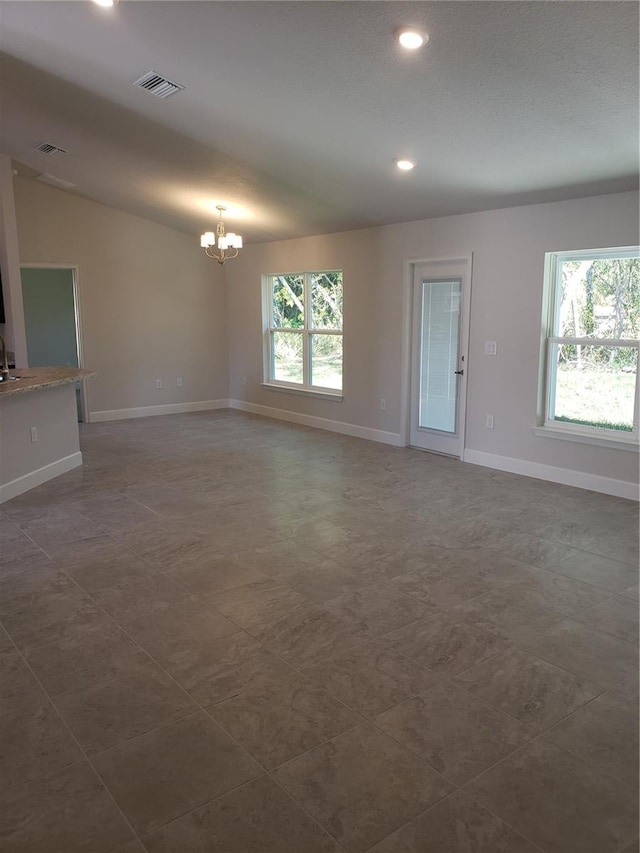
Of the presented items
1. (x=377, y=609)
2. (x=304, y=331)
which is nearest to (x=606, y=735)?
(x=377, y=609)

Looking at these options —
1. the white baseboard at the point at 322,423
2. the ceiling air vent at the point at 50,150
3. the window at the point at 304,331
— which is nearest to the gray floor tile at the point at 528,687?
the white baseboard at the point at 322,423

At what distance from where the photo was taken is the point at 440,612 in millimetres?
2992

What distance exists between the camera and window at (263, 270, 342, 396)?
295 inches

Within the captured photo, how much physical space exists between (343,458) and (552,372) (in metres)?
2.13

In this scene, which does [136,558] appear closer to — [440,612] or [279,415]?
[440,612]

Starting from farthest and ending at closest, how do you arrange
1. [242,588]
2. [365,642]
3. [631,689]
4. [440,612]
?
[242,588] → [440,612] → [365,642] → [631,689]

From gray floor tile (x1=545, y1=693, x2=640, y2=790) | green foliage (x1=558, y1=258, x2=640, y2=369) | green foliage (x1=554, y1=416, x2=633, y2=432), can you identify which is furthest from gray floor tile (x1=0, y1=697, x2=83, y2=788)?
green foliage (x1=558, y1=258, x2=640, y2=369)

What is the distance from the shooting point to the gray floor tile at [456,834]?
166 centimetres

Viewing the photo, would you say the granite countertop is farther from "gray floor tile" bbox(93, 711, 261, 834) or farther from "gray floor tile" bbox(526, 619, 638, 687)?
"gray floor tile" bbox(526, 619, 638, 687)

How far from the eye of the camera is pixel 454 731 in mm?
2141

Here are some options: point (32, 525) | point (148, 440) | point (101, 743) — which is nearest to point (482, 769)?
point (101, 743)

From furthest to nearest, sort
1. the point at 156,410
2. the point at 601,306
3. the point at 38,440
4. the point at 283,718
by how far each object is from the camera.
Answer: the point at 156,410, the point at 38,440, the point at 601,306, the point at 283,718

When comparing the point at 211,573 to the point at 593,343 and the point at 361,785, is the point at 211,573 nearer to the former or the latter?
the point at 361,785

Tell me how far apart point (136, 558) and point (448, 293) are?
12.8ft
